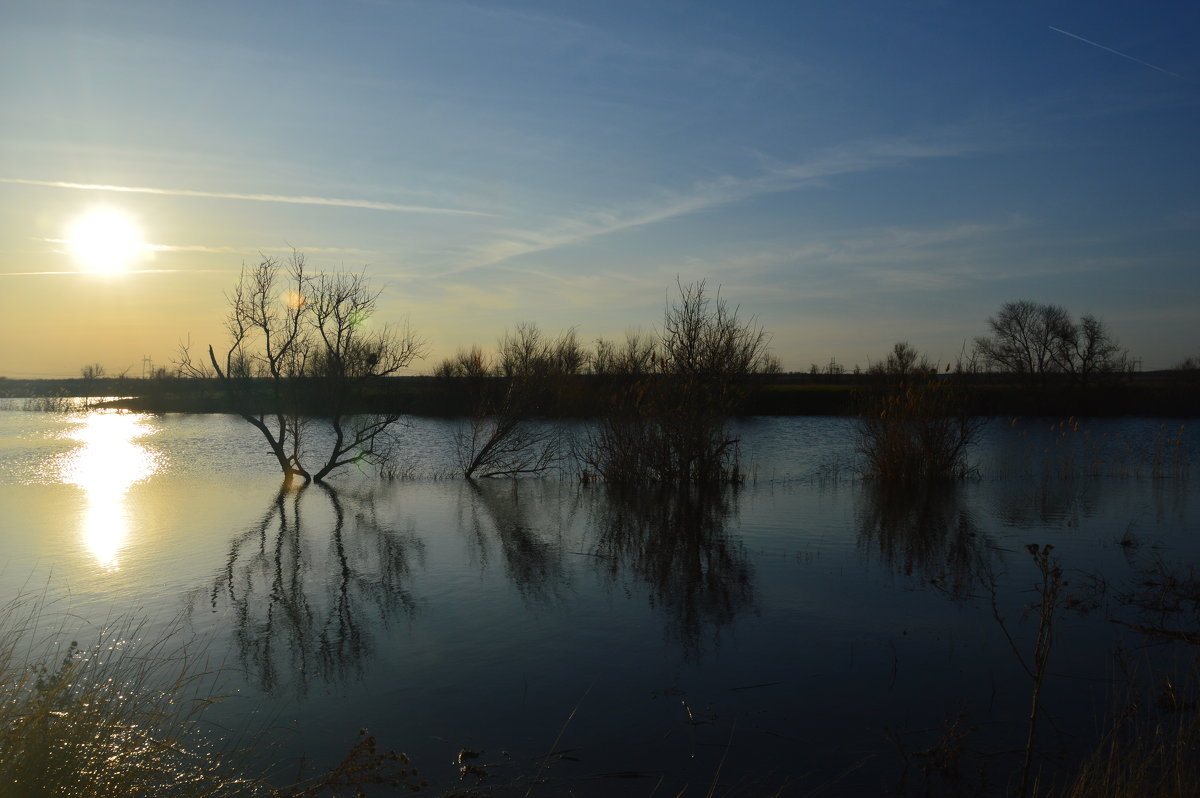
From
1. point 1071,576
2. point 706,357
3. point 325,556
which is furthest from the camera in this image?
point 706,357

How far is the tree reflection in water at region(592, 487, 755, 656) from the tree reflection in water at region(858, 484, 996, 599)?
6.68 ft

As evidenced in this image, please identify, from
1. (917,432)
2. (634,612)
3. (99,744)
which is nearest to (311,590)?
(634,612)

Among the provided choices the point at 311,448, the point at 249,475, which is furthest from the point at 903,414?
the point at 311,448

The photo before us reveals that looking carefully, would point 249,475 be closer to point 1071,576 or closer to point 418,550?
point 418,550

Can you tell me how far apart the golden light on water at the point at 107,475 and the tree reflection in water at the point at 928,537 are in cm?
976

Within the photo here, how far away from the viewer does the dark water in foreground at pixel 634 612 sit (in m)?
5.38

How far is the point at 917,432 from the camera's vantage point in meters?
18.7

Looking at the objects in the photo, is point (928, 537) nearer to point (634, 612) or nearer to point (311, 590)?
point (634, 612)

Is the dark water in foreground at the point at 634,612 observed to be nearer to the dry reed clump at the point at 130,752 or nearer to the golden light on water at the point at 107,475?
the golden light on water at the point at 107,475

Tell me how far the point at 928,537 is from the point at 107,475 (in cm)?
1951

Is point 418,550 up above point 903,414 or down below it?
below

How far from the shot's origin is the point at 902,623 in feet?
26.0

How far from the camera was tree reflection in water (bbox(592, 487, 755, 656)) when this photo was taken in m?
8.34

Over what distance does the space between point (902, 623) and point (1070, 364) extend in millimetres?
61572
